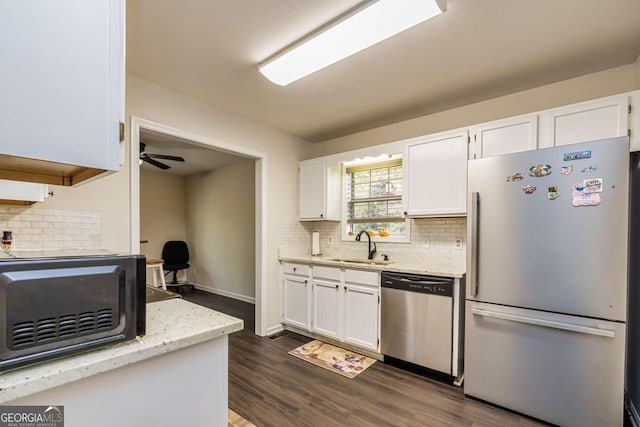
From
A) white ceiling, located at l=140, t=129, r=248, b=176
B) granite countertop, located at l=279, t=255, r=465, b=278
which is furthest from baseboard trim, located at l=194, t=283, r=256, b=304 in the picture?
white ceiling, located at l=140, t=129, r=248, b=176

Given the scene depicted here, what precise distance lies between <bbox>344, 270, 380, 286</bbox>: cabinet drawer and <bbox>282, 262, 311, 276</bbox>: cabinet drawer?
1.75 feet

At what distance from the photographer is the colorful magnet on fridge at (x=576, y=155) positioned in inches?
70.3

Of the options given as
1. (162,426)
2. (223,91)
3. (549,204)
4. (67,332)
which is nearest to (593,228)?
(549,204)

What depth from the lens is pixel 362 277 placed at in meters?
2.86

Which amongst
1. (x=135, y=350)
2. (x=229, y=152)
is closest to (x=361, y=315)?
(x=229, y=152)

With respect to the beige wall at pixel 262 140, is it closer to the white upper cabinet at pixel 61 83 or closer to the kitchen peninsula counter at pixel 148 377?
the white upper cabinet at pixel 61 83

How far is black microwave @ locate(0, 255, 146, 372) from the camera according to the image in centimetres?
69

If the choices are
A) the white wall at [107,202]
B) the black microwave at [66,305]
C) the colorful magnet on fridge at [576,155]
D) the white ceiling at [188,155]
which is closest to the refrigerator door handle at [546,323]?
the colorful magnet on fridge at [576,155]

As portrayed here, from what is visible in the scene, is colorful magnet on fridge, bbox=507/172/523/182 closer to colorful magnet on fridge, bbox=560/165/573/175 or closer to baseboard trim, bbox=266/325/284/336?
colorful magnet on fridge, bbox=560/165/573/175

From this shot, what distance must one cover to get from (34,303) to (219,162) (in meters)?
4.76

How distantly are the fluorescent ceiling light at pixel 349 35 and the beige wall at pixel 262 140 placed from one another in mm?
975

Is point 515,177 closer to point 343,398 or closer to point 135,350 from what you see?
point 343,398

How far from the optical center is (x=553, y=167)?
1883 mm

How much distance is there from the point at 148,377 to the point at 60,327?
0.29 m
